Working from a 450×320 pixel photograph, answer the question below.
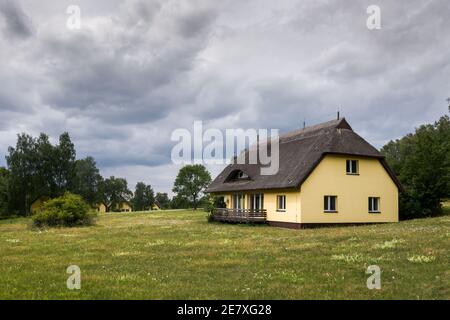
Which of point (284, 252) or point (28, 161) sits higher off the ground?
point (28, 161)

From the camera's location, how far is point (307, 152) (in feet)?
119

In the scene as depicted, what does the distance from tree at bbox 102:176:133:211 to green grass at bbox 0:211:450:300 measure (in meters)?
129

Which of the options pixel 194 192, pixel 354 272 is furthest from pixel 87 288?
pixel 194 192

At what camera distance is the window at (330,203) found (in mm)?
34688

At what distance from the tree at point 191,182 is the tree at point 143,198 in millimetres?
53694

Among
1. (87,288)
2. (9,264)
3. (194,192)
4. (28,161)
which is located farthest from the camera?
(194,192)

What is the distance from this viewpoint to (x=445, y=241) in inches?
693

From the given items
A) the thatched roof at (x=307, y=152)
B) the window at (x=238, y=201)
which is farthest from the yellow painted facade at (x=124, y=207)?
the thatched roof at (x=307, y=152)

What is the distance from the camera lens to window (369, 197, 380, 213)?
3641 cm

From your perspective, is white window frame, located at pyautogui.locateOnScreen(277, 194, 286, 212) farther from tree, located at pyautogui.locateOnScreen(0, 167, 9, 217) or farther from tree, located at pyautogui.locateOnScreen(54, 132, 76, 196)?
tree, located at pyautogui.locateOnScreen(0, 167, 9, 217)

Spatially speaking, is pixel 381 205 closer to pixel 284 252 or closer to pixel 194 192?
pixel 284 252

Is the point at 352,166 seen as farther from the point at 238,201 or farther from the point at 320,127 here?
the point at 238,201
